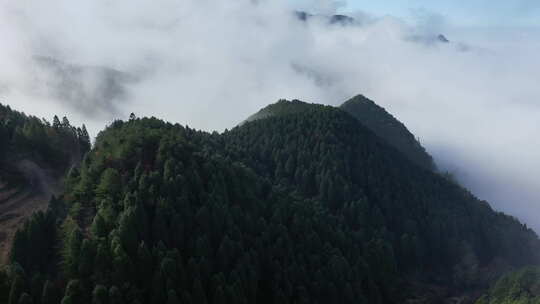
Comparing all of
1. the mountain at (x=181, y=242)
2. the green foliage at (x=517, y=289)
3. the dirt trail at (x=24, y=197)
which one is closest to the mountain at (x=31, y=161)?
the dirt trail at (x=24, y=197)

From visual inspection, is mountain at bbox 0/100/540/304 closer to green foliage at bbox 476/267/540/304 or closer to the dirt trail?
the dirt trail

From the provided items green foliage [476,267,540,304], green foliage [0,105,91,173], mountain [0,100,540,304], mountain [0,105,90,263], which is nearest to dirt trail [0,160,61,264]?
mountain [0,105,90,263]

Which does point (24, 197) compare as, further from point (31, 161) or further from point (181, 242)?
point (181, 242)

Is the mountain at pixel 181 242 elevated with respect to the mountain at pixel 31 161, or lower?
lower

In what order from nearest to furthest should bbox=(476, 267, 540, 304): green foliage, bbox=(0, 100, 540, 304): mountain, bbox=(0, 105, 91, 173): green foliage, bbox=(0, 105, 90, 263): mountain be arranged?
bbox=(0, 100, 540, 304): mountain
bbox=(0, 105, 90, 263): mountain
bbox=(476, 267, 540, 304): green foliage
bbox=(0, 105, 91, 173): green foliage

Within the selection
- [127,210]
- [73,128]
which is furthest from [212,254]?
[73,128]

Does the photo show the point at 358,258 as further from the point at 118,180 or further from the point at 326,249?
the point at 118,180

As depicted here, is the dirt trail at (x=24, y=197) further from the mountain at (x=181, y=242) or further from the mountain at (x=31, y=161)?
the mountain at (x=181, y=242)
